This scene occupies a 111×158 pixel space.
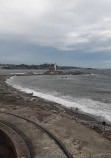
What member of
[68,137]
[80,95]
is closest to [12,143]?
[68,137]

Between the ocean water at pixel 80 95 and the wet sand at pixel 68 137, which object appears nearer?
the wet sand at pixel 68 137

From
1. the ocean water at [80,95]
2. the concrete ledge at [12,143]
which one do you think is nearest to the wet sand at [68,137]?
the concrete ledge at [12,143]

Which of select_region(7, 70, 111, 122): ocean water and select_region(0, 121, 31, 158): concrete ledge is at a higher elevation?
select_region(0, 121, 31, 158): concrete ledge

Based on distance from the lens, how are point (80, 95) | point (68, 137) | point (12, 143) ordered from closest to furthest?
1. point (12, 143)
2. point (68, 137)
3. point (80, 95)

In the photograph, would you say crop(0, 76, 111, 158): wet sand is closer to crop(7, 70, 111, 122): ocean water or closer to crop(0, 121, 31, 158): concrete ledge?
crop(0, 121, 31, 158): concrete ledge

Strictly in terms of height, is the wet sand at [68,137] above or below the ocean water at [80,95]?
above

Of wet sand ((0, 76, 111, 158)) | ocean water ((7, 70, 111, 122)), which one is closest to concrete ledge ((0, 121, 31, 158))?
wet sand ((0, 76, 111, 158))

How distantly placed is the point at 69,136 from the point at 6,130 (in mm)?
3769

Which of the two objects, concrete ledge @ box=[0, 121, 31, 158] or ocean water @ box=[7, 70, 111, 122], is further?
ocean water @ box=[7, 70, 111, 122]

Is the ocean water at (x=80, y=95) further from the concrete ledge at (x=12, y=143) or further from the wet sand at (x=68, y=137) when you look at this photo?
the concrete ledge at (x=12, y=143)

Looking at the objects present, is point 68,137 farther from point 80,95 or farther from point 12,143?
point 80,95

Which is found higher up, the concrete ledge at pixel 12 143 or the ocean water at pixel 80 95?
the concrete ledge at pixel 12 143

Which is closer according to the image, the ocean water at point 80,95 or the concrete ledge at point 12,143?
the concrete ledge at point 12,143

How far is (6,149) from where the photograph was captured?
1381cm
